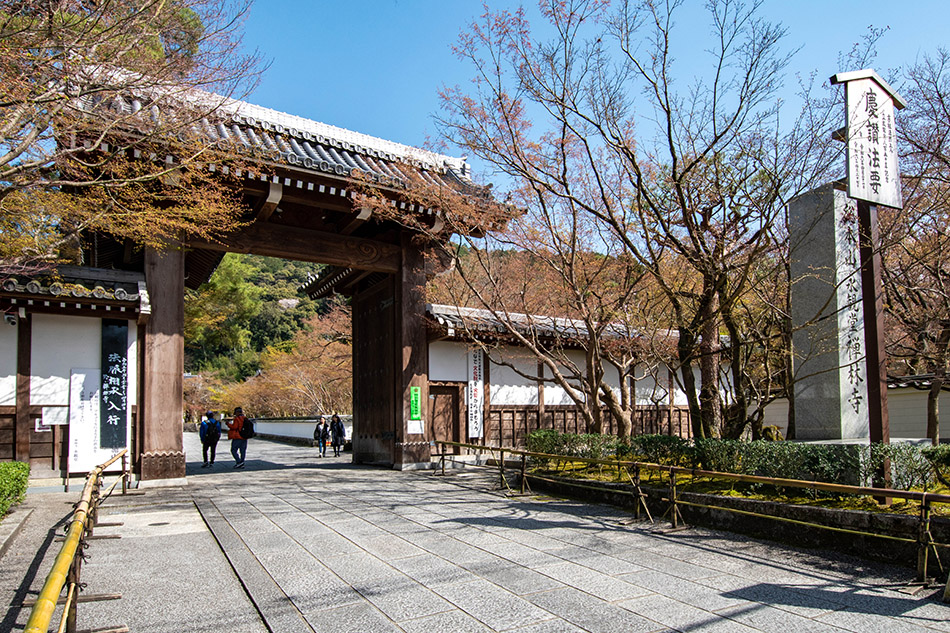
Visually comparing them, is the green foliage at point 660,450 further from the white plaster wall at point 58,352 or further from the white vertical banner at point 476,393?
the white plaster wall at point 58,352

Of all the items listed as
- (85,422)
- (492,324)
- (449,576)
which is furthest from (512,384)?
(449,576)

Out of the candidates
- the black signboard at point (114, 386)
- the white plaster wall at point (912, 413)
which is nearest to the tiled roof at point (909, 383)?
the white plaster wall at point (912, 413)

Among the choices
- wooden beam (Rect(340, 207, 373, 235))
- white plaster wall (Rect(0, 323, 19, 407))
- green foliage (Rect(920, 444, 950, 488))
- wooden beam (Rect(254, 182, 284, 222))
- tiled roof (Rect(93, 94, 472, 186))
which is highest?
tiled roof (Rect(93, 94, 472, 186))

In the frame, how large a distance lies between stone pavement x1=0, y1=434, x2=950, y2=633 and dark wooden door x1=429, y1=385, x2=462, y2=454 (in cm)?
700

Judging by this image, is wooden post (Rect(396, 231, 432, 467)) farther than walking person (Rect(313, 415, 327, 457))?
No

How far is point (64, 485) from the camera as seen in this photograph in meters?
11.1

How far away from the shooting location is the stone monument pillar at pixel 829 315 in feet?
25.4

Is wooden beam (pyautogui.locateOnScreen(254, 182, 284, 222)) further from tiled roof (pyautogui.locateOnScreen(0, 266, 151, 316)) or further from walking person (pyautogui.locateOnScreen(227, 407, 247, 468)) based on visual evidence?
walking person (pyautogui.locateOnScreen(227, 407, 247, 468))

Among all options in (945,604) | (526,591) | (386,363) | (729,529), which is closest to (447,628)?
(526,591)

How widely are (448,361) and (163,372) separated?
7020 mm

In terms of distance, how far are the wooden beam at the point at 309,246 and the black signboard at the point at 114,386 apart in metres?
2.22

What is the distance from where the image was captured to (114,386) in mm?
11898

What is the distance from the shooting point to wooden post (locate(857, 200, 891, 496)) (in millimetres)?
6875

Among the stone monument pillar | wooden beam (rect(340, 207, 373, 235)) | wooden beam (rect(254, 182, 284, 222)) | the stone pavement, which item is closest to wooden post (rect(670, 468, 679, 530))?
the stone pavement
